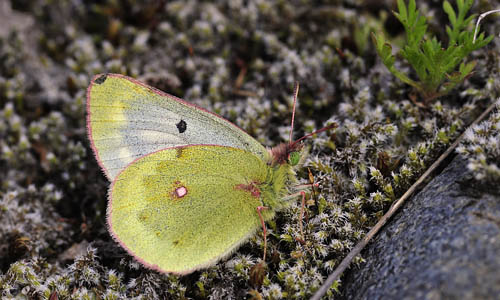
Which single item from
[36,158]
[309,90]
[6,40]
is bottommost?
[36,158]

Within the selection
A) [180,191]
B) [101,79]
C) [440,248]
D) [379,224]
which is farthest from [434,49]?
[101,79]

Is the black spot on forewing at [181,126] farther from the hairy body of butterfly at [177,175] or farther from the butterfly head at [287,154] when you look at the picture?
the butterfly head at [287,154]

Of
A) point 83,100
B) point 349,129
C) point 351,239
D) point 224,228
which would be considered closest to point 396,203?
point 351,239

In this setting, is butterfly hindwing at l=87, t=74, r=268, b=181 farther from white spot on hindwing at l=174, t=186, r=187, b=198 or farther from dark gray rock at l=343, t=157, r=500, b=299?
dark gray rock at l=343, t=157, r=500, b=299

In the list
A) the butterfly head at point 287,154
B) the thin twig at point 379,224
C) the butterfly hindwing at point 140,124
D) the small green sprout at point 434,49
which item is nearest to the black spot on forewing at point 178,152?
the butterfly hindwing at point 140,124

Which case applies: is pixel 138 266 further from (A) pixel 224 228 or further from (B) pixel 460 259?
(B) pixel 460 259

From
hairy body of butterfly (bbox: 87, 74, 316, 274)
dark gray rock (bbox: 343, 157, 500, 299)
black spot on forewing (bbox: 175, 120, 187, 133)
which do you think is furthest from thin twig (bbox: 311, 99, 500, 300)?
black spot on forewing (bbox: 175, 120, 187, 133)
